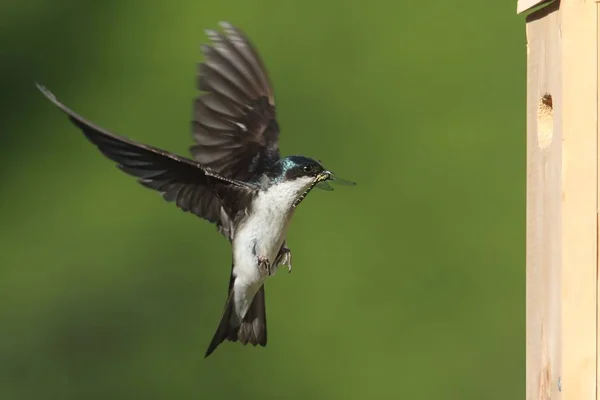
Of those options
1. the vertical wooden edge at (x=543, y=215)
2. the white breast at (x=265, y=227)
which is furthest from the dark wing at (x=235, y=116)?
the vertical wooden edge at (x=543, y=215)

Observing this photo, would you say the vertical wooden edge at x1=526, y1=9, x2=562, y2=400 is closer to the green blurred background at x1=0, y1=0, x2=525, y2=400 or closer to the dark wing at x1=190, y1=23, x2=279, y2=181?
the dark wing at x1=190, y1=23, x2=279, y2=181

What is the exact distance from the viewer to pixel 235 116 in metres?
A: 2.82

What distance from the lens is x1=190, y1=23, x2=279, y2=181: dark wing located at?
2793 millimetres

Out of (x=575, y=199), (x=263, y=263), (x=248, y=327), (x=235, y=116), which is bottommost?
(x=248, y=327)

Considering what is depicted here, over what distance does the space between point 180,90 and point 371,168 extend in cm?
67

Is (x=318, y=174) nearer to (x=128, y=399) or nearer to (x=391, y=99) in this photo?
(x=391, y=99)

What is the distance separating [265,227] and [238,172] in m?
0.19

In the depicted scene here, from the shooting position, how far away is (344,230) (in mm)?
4449

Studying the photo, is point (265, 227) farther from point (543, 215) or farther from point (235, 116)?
point (543, 215)

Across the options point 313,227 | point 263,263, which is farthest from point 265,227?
point 313,227

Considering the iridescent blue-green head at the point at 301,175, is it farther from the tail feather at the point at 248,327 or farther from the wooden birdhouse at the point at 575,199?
the wooden birdhouse at the point at 575,199

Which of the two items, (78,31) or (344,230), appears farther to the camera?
(78,31)

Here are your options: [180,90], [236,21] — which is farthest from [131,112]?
[236,21]

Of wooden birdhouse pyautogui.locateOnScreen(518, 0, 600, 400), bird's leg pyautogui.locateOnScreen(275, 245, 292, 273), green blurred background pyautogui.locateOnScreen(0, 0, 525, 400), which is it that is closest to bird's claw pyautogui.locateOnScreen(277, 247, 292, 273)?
bird's leg pyautogui.locateOnScreen(275, 245, 292, 273)
